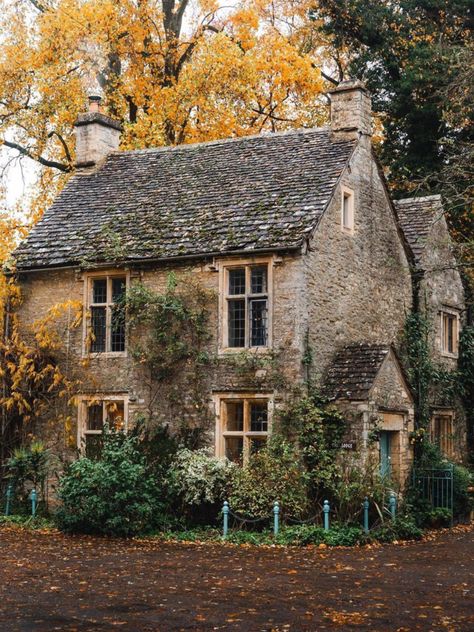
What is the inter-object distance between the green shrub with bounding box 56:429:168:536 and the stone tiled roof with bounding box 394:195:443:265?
1051 centimetres

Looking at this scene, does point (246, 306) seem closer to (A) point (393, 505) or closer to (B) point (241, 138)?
(A) point (393, 505)

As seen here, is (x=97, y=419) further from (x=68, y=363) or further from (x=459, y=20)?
(x=459, y=20)

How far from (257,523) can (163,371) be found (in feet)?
13.3

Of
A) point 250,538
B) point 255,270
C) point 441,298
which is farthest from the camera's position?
point 441,298

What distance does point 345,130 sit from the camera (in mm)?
22781

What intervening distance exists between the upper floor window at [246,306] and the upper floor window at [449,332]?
812 centimetres

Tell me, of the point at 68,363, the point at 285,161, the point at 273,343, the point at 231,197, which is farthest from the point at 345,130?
the point at 68,363

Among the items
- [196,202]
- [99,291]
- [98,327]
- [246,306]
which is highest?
[196,202]

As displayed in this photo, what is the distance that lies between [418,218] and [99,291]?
395 inches

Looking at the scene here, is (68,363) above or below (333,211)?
below

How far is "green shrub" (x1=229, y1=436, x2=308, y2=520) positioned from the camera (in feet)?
60.7

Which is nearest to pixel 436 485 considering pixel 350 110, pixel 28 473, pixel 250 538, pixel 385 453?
pixel 385 453

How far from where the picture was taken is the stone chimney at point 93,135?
2630 cm

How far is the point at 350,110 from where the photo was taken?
22.8 m
